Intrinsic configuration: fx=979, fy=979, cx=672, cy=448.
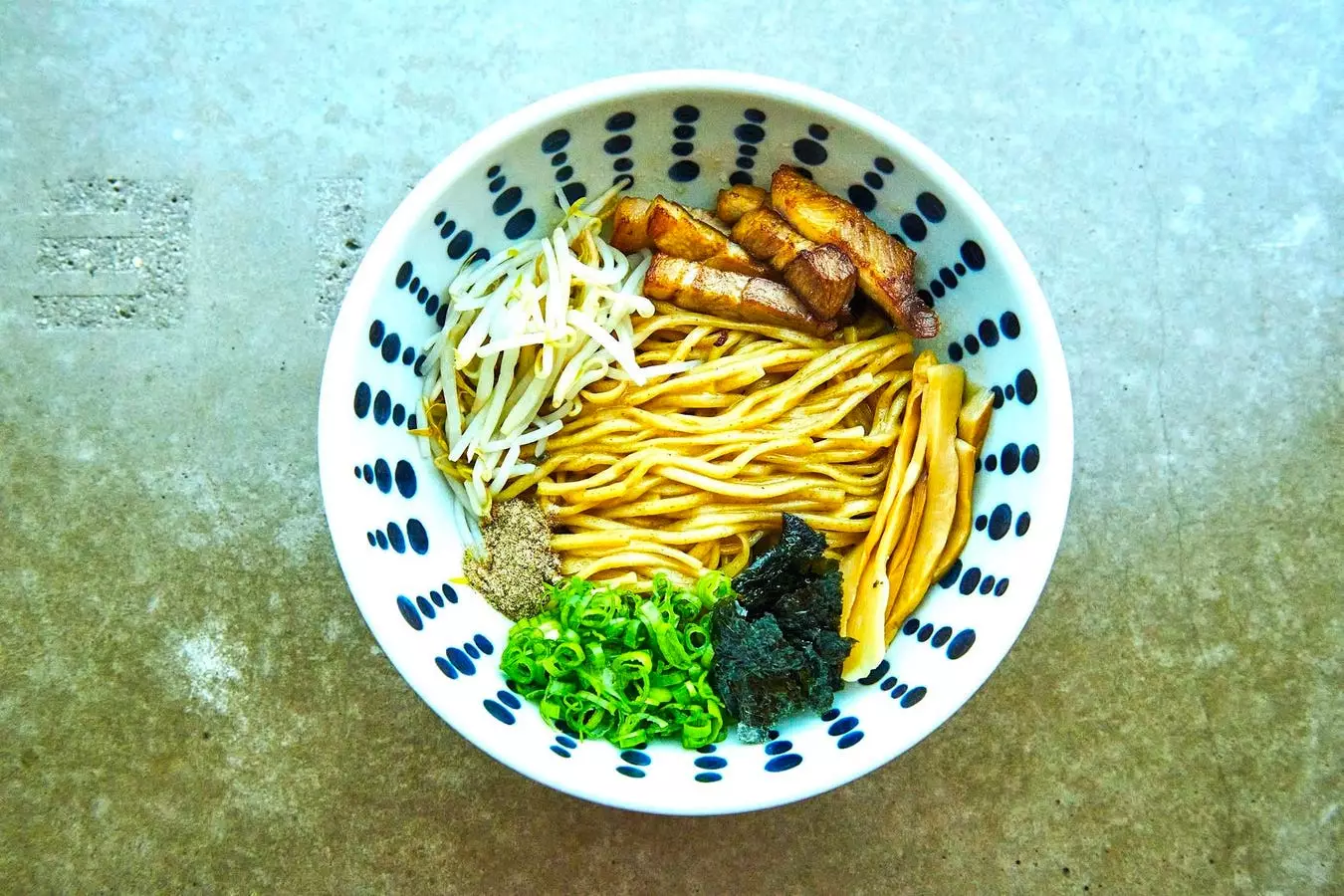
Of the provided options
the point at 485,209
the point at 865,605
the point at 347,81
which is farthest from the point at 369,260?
the point at 865,605

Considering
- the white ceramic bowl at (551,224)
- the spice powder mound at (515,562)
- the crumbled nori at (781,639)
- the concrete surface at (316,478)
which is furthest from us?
the concrete surface at (316,478)

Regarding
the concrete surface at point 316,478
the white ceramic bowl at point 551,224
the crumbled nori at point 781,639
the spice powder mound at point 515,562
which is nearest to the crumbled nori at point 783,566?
the crumbled nori at point 781,639

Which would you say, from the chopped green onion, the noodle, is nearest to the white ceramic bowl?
the chopped green onion

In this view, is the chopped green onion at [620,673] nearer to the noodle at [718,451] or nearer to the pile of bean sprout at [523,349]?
the noodle at [718,451]

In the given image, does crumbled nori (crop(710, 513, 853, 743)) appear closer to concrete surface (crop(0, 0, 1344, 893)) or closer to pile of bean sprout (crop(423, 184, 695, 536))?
pile of bean sprout (crop(423, 184, 695, 536))

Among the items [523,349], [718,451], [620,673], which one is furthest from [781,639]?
[523,349]

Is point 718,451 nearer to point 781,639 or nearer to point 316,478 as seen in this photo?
point 781,639
